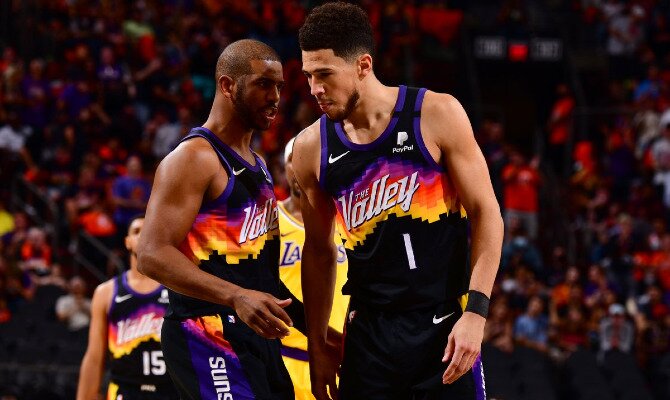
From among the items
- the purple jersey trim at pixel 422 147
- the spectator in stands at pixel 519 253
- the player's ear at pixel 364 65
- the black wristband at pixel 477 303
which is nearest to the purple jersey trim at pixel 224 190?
the player's ear at pixel 364 65

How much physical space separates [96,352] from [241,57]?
287 centimetres

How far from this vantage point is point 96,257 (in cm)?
1495

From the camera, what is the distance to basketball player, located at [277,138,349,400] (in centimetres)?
607

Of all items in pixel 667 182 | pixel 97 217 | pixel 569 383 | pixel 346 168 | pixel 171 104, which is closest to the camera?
pixel 346 168

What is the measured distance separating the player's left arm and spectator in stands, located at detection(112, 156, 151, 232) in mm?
10622

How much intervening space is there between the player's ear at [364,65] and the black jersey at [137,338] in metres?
3.04

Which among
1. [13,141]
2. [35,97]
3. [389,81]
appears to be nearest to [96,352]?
[13,141]

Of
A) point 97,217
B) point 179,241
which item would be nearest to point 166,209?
point 179,241

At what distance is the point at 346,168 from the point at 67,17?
14884 mm

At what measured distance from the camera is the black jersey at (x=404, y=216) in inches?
173

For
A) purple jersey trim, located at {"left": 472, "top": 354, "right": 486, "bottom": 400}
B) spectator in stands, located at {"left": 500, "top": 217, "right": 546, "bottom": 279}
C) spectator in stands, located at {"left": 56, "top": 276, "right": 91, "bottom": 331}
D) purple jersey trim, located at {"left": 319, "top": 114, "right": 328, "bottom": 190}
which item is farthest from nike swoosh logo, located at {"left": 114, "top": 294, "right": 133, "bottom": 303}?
Answer: spectator in stands, located at {"left": 500, "top": 217, "right": 546, "bottom": 279}

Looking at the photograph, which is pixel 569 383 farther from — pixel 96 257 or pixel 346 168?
pixel 346 168

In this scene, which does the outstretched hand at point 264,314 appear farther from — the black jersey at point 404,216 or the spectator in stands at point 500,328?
the spectator in stands at point 500,328

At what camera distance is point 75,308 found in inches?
520
